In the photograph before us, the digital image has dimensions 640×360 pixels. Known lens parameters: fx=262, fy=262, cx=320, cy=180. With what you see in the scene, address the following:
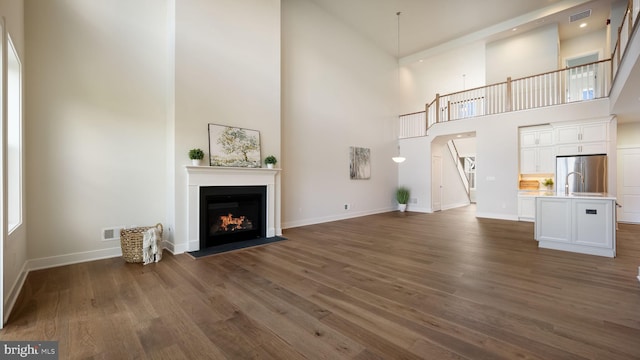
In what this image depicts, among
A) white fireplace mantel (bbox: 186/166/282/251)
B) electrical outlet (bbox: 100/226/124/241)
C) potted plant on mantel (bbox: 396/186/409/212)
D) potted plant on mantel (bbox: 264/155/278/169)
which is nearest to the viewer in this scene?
electrical outlet (bbox: 100/226/124/241)

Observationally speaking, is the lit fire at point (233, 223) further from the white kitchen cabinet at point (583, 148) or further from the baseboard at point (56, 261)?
the white kitchen cabinet at point (583, 148)

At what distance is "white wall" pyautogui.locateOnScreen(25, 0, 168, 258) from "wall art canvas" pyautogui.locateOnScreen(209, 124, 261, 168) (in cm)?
76

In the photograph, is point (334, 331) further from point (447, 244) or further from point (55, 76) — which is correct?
point (55, 76)

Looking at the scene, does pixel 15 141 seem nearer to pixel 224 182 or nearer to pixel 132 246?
pixel 132 246

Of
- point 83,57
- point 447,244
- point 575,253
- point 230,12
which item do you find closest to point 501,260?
point 447,244

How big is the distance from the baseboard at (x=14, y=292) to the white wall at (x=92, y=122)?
32 centimetres

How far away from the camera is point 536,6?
22.5 feet

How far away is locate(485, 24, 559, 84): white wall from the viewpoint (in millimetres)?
7523

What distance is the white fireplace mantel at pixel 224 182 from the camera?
402 centimetres

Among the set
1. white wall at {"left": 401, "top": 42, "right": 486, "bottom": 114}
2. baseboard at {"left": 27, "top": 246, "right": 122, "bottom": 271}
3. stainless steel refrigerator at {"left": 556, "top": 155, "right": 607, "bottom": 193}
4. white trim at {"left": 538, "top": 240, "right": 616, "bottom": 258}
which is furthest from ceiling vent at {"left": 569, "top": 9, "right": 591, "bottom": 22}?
baseboard at {"left": 27, "top": 246, "right": 122, "bottom": 271}

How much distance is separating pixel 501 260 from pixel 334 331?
2942 millimetres

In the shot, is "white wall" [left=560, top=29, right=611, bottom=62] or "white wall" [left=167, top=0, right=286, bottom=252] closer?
"white wall" [left=167, top=0, right=286, bottom=252]

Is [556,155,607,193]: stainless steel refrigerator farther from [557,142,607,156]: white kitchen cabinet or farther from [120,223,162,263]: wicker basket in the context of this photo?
[120,223,162,263]: wicker basket

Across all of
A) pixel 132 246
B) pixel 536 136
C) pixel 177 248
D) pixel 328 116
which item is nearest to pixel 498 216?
pixel 536 136
